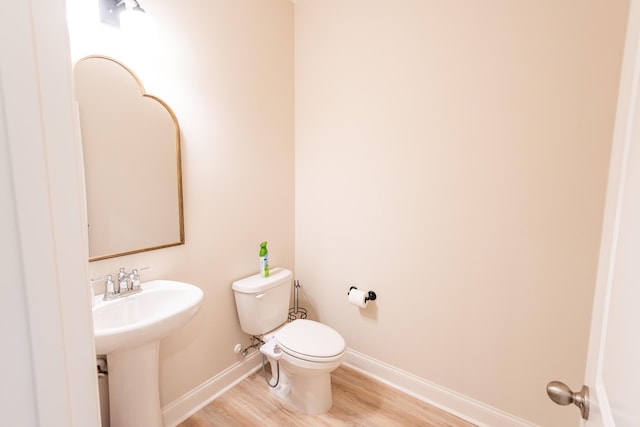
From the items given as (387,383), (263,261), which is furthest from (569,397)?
(263,261)

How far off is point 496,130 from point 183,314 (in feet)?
5.70

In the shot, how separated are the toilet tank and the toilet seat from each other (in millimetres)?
176

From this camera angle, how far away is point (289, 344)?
66.3 inches

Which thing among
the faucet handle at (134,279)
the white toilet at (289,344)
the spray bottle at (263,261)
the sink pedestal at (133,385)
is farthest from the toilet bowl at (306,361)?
the faucet handle at (134,279)

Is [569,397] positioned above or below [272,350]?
above

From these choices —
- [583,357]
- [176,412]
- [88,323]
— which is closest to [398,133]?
[583,357]

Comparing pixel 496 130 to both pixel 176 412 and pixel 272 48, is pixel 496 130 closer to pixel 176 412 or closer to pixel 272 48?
pixel 272 48

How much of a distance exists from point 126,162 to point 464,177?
1754mm

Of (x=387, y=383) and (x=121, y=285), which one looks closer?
(x=121, y=285)

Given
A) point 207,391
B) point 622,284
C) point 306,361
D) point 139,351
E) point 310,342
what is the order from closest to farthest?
point 622,284, point 139,351, point 306,361, point 310,342, point 207,391

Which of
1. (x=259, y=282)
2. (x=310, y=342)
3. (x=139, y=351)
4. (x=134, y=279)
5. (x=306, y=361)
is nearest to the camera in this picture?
(x=139, y=351)

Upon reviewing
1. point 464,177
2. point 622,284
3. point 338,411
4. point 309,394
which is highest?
point 464,177

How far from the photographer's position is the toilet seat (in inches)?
63.4

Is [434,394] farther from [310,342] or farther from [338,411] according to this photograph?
[310,342]
